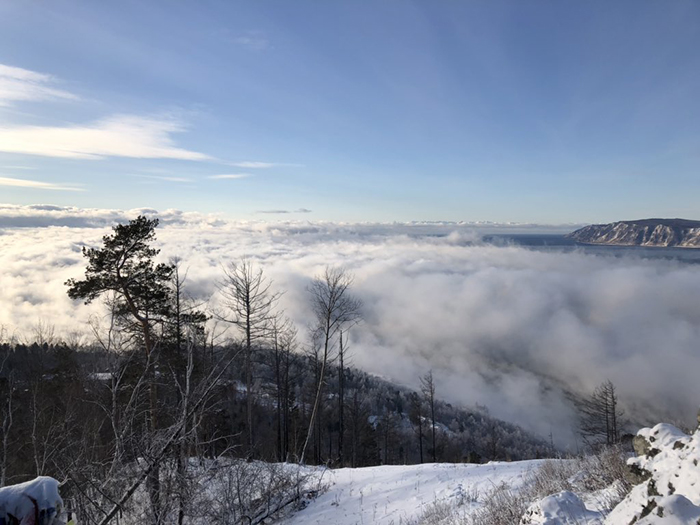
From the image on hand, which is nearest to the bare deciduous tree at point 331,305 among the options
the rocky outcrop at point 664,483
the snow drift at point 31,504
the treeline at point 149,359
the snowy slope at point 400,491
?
the treeline at point 149,359

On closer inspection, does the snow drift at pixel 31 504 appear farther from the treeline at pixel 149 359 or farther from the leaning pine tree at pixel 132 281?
the leaning pine tree at pixel 132 281

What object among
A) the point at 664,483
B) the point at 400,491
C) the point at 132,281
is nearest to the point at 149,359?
the point at 132,281

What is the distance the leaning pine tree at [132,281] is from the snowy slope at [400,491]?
6492 millimetres

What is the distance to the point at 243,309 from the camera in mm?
16250

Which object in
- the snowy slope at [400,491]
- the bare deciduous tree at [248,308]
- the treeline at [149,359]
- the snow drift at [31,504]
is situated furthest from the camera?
the bare deciduous tree at [248,308]

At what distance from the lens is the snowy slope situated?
927 centimetres

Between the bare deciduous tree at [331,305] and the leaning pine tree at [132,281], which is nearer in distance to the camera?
the leaning pine tree at [132,281]

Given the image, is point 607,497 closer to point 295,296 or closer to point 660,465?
point 660,465

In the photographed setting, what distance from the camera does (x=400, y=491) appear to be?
11.0 meters

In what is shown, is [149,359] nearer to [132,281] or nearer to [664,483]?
[132,281]

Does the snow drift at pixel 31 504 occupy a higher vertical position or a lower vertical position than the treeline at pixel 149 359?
higher

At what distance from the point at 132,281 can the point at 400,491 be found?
1129cm

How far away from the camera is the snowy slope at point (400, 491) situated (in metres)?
9.27

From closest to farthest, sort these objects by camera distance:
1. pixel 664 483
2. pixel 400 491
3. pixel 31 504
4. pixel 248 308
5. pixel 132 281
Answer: pixel 31 504 → pixel 664 483 → pixel 400 491 → pixel 132 281 → pixel 248 308
